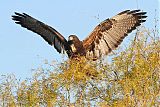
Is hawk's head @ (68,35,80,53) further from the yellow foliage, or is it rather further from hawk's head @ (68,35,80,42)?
the yellow foliage

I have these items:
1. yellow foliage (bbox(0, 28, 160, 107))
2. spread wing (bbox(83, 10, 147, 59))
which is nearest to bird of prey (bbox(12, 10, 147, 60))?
spread wing (bbox(83, 10, 147, 59))

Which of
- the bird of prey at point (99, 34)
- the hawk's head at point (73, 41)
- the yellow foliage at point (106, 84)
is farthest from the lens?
the bird of prey at point (99, 34)

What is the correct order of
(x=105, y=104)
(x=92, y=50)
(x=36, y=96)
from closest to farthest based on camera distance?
1. (x=105, y=104)
2. (x=36, y=96)
3. (x=92, y=50)

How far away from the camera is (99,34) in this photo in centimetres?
1198

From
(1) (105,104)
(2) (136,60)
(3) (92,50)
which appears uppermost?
(3) (92,50)

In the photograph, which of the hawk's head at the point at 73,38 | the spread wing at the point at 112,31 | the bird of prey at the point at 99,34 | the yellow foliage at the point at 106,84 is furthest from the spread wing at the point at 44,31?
the yellow foliage at the point at 106,84

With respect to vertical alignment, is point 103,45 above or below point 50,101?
above

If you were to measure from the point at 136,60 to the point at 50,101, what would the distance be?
4.43ft

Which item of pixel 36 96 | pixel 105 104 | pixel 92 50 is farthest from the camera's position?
pixel 92 50

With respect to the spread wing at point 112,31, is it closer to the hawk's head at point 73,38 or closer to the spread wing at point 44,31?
the hawk's head at point 73,38

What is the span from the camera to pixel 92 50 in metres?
11.5

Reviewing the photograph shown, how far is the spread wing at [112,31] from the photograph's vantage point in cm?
1160

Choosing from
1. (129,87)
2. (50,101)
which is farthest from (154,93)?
(50,101)

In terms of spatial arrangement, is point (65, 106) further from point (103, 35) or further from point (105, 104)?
point (103, 35)
